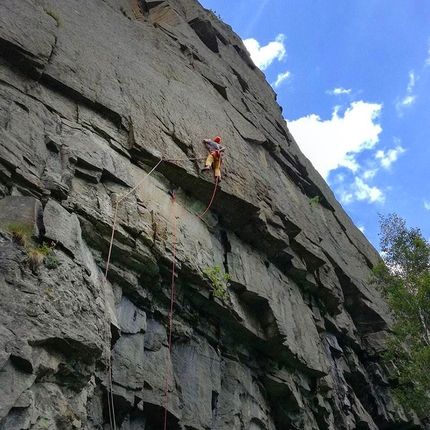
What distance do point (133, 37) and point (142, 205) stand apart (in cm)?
765

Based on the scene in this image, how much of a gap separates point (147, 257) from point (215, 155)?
4.41 meters

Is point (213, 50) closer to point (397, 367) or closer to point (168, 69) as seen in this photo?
point (168, 69)

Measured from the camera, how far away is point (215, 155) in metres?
13.2

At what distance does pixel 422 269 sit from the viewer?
17.8m

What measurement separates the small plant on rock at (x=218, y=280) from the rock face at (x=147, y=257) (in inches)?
Result: 6.7

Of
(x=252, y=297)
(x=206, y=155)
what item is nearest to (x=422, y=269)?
(x=252, y=297)

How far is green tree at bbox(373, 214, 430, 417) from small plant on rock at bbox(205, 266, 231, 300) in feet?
22.7

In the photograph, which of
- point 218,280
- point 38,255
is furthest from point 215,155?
point 38,255

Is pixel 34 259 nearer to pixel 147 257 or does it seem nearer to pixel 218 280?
pixel 147 257

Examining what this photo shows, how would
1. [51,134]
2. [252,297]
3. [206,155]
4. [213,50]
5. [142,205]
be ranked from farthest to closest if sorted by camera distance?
[213,50], [206,155], [252,297], [142,205], [51,134]

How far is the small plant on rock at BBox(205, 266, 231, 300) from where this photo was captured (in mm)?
11254

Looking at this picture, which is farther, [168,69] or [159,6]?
[159,6]

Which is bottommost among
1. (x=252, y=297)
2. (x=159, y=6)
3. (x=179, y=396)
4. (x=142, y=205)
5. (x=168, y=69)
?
(x=179, y=396)

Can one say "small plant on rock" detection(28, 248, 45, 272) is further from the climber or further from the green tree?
the green tree
